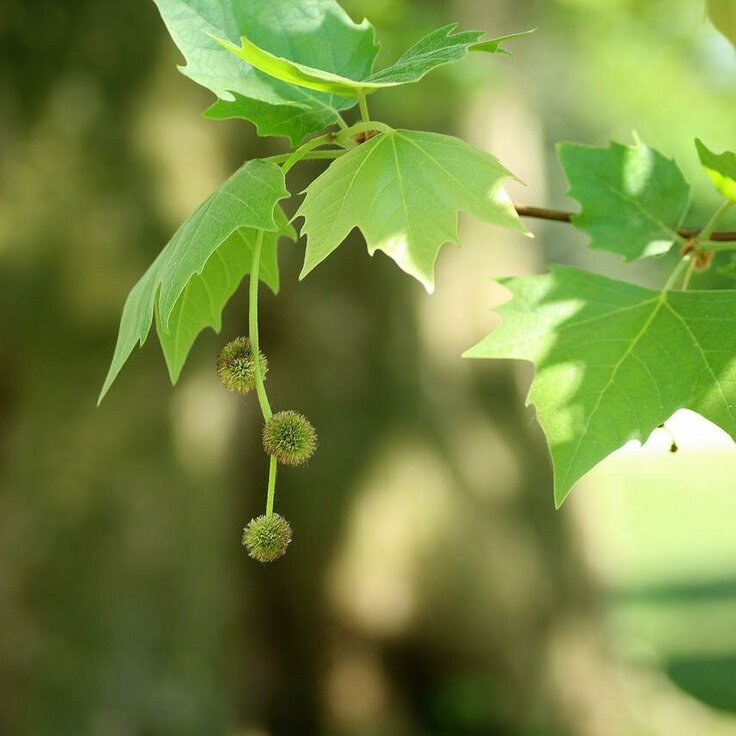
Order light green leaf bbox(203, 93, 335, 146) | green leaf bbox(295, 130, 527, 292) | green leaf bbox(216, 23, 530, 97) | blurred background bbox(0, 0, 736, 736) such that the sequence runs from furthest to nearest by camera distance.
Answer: blurred background bbox(0, 0, 736, 736)
light green leaf bbox(203, 93, 335, 146)
green leaf bbox(295, 130, 527, 292)
green leaf bbox(216, 23, 530, 97)

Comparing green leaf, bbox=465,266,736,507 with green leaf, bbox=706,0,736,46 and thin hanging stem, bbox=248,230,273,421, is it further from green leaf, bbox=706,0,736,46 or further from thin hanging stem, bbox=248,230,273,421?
green leaf, bbox=706,0,736,46

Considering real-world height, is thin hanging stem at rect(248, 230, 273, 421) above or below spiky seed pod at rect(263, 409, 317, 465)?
above

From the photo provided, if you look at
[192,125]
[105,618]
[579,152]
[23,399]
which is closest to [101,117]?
[192,125]

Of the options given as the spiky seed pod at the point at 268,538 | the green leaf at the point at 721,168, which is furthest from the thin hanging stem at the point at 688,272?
the spiky seed pod at the point at 268,538

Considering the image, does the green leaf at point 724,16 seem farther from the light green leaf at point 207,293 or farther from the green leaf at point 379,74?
the light green leaf at point 207,293

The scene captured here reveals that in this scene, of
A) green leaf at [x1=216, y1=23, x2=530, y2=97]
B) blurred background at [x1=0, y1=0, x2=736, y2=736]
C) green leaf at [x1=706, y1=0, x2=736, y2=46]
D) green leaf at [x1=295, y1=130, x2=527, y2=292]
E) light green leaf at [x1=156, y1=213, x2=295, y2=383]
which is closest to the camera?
green leaf at [x1=216, y1=23, x2=530, y2=97]

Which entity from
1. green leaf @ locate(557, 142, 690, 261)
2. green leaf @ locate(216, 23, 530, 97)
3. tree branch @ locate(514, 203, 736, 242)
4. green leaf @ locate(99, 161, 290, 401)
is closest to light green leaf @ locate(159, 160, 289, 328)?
green leaf @ locate(99, 161, 290, 401)

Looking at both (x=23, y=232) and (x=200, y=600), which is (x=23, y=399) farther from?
(x=200, y=600)
